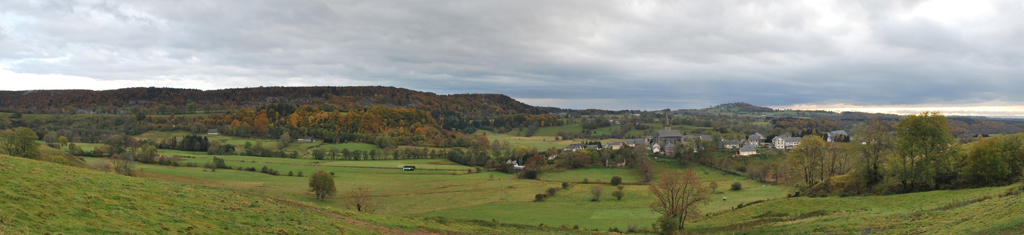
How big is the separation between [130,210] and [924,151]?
4466 centimetres

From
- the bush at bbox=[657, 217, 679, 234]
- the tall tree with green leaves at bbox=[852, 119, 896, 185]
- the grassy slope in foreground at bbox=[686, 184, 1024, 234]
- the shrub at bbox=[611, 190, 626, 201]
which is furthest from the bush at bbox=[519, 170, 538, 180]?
the tall tree with green leaves at bbox=[852, 119, 896, 185]

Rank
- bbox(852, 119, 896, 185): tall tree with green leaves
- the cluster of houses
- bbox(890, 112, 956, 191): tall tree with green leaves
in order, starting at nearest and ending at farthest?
bbox(890, 112, 956, 191): tall tree with green leaves
bbox(852, 119, 896, 185): tall tree with green leaves
the cluster of houses

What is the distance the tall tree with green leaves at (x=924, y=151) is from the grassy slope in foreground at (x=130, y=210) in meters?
33.5

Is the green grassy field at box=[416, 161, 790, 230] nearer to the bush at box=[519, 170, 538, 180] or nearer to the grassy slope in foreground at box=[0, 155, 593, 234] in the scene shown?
the bush at box=[519, 170, 538, 180]

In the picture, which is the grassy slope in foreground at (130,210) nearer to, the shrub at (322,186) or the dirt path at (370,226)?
the dirt path at (370,226)

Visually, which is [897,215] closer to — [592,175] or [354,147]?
[592,175]

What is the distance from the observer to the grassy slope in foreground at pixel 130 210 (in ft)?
37.9

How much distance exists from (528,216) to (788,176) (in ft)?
146

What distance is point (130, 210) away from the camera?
14.4 metres

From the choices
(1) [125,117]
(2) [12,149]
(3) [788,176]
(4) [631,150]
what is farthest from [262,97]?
(3) [788,176]

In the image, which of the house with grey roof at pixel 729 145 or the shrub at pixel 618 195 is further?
the house with grey roof at pixel 729 145

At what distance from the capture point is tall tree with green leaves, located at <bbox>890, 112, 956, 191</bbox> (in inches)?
1106

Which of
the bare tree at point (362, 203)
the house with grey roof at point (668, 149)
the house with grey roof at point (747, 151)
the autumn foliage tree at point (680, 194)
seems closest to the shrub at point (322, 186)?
the bare tree at point (362, 203)

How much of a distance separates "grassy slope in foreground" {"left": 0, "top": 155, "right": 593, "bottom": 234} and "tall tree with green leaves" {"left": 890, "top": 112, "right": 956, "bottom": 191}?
3349cm
